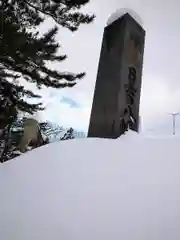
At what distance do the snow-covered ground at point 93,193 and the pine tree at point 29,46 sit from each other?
3.46m

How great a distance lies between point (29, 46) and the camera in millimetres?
6277

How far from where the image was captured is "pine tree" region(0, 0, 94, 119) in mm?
5979

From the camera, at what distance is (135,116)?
4.91 meters

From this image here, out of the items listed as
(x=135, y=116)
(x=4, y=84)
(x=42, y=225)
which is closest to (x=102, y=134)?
(x=135, y=116)

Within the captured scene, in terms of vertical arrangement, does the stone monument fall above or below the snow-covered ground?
above

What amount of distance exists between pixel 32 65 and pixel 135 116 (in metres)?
3.54

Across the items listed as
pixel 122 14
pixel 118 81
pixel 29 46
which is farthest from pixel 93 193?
pixel 29 46

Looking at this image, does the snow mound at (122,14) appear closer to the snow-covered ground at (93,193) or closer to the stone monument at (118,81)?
the stone monument at (118,81)

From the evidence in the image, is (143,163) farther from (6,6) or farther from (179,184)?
(6,6)

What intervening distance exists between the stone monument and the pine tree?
1830 mm

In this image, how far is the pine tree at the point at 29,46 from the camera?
235 inches

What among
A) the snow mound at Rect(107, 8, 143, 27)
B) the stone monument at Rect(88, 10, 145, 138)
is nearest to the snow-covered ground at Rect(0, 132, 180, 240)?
the stone monument at Rect(88, 10, 145, 138)

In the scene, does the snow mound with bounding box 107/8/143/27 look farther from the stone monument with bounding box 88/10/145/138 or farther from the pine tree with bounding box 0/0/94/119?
the pine tree with bounding box 0/0/94/119

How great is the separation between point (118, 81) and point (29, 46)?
8.07ft
